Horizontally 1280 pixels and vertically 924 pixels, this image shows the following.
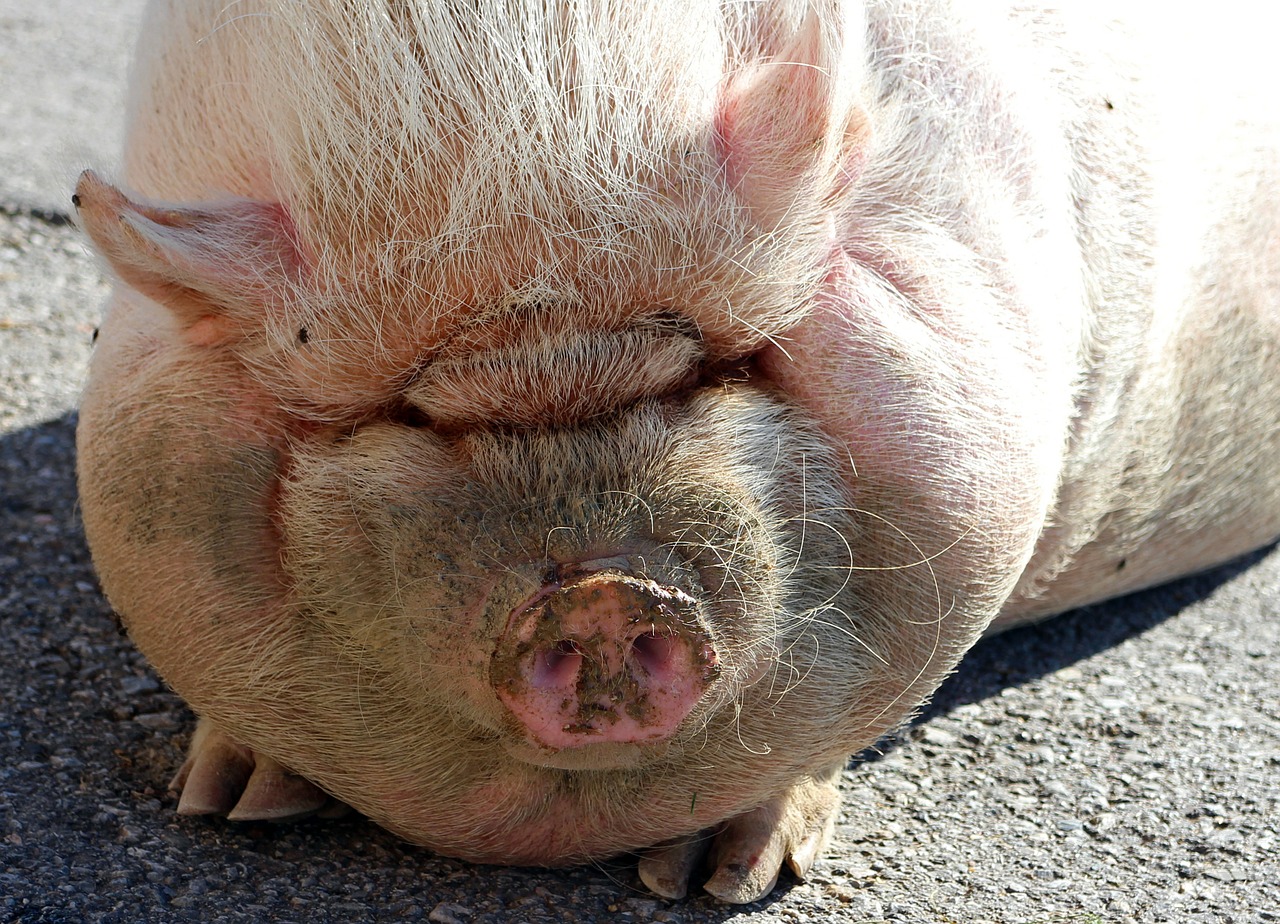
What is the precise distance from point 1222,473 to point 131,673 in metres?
2.36

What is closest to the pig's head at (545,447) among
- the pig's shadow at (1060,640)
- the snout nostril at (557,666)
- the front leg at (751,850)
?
the snout nostril at (557,666)

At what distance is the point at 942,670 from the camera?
7.26 ft

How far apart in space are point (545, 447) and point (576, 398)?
0.08 meters

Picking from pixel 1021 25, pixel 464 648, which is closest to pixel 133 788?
pixel 464 648

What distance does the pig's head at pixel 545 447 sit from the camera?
1872 mm

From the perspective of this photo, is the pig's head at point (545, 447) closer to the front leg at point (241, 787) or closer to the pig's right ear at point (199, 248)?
the pig's right ear at point (199, 248)

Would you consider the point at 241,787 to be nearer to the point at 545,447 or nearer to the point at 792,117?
the point at 545,447

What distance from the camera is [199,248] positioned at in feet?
6.30

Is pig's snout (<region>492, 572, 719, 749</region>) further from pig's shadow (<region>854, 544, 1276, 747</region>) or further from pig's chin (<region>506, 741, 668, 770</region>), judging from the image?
pig's shadow (<region>854, 544, 1276, 747</region>)

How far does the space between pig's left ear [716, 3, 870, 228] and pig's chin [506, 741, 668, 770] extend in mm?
730

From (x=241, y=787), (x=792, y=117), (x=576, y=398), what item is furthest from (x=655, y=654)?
(x=241, y=787)

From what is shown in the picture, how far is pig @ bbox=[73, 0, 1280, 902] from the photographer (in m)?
1.88

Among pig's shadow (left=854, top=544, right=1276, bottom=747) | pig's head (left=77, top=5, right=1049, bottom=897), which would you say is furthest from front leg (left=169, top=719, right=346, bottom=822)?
pig's shadow (left=854, top=544, right=1276, bottom=747)

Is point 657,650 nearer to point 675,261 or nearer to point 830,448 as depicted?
point 830,448
